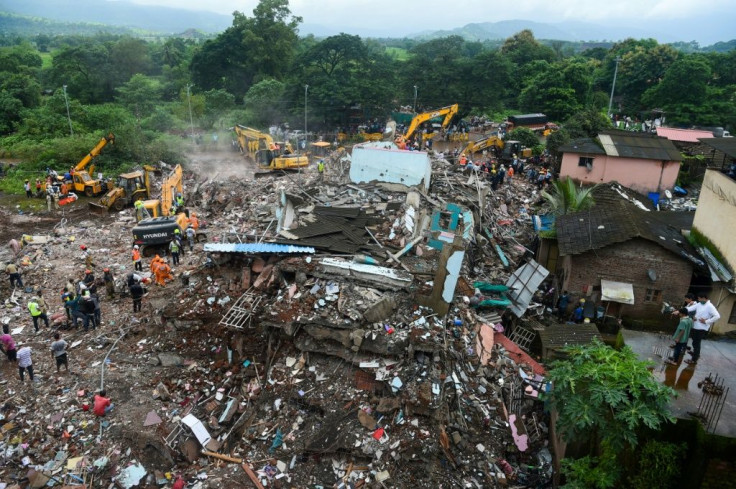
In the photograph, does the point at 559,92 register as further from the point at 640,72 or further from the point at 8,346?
the point at 8,346

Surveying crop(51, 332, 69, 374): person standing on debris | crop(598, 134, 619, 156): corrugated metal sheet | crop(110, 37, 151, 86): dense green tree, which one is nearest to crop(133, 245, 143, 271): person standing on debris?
crop(51, 332, 69, 374): person standing on debris

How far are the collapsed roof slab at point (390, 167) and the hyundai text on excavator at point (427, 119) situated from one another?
1055 cm

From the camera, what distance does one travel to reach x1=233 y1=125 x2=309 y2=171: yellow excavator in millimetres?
22938

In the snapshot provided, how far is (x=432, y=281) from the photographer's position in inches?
422

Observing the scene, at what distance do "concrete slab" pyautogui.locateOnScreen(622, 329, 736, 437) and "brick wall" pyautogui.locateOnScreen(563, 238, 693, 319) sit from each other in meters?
4.29

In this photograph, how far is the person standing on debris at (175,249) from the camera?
48.0ft

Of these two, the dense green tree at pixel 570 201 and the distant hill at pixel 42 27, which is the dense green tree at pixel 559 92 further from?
the distant hill at pixel 42 27

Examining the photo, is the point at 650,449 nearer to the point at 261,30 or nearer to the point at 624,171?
the point at 624,171

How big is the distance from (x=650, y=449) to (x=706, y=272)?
797cm

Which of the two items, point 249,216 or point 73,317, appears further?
point 249,216

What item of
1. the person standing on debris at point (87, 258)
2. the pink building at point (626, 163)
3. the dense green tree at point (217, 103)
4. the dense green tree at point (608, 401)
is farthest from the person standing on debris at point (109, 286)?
the dense green tree at point (217, 103)

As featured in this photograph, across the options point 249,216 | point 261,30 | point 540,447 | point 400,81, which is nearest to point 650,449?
point 540,447

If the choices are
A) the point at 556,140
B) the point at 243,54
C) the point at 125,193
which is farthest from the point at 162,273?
the point at 243,54

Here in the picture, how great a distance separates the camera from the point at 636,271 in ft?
43.6
